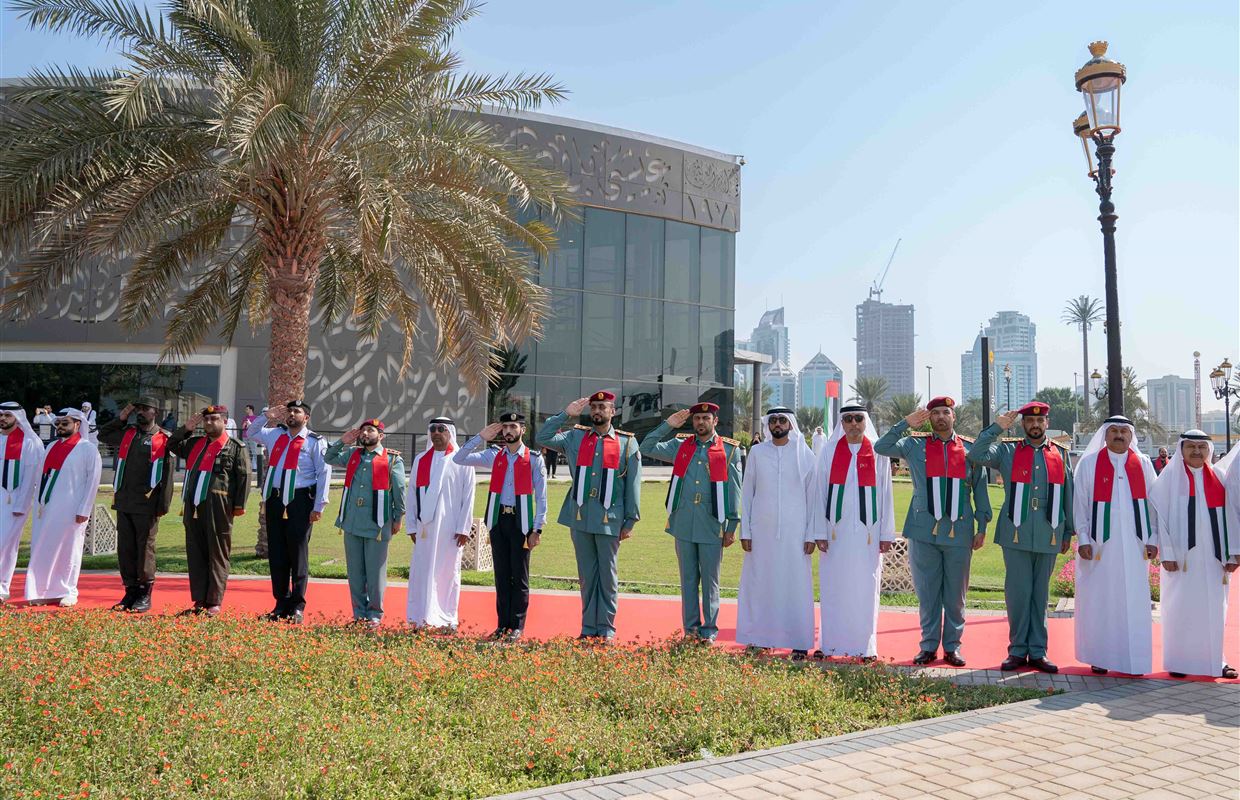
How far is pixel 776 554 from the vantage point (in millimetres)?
7426

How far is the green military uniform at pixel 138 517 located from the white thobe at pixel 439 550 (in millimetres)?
Result: 2532

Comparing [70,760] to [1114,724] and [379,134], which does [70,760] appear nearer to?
[1114,724]

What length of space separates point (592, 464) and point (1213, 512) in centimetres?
468

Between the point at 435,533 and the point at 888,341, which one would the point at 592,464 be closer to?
the point at 435,533

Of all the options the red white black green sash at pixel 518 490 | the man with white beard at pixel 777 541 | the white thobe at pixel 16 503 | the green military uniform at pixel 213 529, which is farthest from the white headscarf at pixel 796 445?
the white thobe at pixel 16 503

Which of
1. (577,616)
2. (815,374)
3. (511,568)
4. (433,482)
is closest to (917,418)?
(511,568)

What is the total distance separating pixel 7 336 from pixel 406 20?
23.3 m

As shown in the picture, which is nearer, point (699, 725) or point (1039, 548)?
point (699, 725)

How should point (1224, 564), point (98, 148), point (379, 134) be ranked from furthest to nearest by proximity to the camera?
point (379, 134) → point (98, 148) → point (1224, 564)

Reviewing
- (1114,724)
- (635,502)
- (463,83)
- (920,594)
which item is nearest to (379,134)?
(463,83)

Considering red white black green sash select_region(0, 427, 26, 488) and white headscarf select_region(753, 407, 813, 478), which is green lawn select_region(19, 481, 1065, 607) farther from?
white headscarf select_region(753, 407, 813, 478)

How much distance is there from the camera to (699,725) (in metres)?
4.86

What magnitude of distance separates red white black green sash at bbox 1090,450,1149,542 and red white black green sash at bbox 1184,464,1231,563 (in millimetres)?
341

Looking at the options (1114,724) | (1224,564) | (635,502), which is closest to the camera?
(1114,724)
